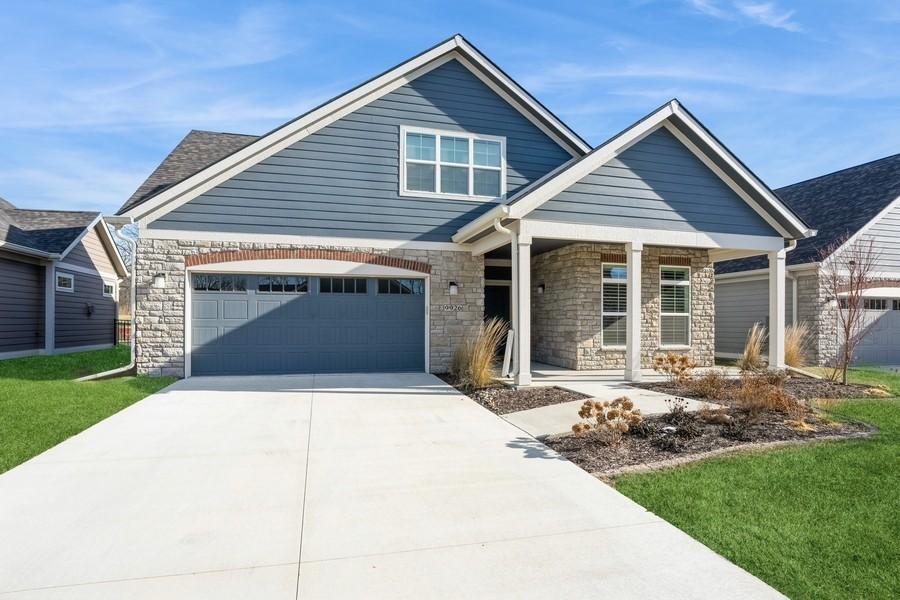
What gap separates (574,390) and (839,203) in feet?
44.6

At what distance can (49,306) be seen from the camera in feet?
50.9

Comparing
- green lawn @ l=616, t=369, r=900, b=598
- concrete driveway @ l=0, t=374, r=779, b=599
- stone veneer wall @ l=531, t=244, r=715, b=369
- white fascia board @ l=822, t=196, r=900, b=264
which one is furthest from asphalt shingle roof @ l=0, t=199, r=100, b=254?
white fascia board @ l=822, t=196, r=900, b=264

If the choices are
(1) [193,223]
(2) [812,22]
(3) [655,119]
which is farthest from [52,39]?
(2) [812,22]

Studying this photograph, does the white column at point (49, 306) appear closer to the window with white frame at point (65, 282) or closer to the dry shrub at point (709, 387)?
the window with white frame at point (65, 282)

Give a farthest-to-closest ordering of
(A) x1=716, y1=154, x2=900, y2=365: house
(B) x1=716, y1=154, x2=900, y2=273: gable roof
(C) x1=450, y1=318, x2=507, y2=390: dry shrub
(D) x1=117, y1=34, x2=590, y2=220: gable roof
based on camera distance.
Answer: (B) x1=716, y1=154, x2=900, y2=273: gable roof → (A) x1=716, y1=154, x2=900, y2=365: house → (D) x1=117, y1=34, x2=590, y2=220: gable roof → (C) x1=450, y1=318, x2=507, y2=390: dry shrub

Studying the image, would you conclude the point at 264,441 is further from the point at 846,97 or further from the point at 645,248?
the point at 846,97

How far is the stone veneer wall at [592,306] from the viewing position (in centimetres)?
1118

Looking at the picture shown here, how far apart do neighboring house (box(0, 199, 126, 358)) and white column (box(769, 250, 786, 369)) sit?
1924cm

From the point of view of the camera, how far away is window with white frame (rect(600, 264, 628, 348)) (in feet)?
37.4

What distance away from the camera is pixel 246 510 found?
12.4 feet

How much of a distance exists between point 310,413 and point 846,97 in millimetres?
13635

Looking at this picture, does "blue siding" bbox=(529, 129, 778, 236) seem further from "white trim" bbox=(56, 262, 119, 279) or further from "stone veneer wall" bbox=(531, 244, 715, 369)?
"white trim" bbox=(56, 262, 119, 279)

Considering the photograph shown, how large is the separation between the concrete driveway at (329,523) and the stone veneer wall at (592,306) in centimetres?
578

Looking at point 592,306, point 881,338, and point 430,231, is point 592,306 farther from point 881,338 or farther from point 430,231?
point 881,338
